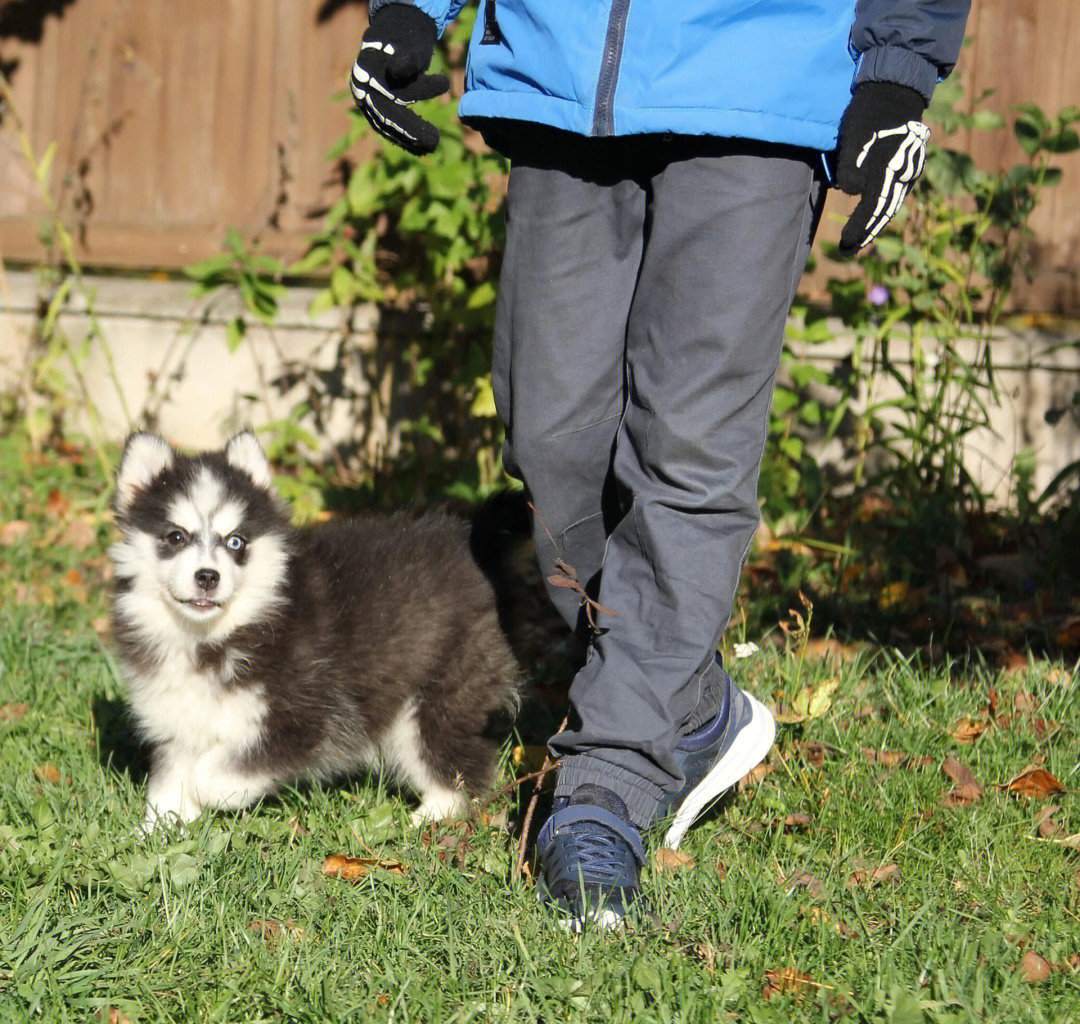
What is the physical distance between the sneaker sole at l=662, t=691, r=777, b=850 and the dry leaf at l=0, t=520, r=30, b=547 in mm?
3278

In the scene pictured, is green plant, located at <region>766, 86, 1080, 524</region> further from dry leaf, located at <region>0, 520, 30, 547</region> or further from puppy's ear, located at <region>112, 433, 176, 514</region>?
dry leaf, located at <region>0, 520, 30, 547</region>

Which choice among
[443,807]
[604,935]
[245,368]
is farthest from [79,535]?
[604,935]

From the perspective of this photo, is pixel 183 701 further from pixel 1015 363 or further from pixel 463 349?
pixel 1015 363

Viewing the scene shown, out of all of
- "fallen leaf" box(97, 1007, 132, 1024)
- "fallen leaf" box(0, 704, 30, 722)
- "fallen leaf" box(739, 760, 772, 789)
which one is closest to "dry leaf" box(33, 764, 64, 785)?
"fallen leaf" box(0, 704, 30, 722)

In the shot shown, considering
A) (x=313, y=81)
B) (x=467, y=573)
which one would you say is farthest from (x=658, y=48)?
(x=313, y=81)

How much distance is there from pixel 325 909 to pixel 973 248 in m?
3.42

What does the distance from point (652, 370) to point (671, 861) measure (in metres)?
1.05

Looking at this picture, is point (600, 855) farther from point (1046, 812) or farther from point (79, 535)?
point (79, 535)

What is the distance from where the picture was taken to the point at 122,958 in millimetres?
2277

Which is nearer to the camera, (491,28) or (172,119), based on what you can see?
(491,28)

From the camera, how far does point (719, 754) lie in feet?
9.23

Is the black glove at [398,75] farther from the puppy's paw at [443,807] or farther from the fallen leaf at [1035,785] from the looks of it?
the fallen leaf at [1035,785]

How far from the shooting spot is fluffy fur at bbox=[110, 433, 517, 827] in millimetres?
3074

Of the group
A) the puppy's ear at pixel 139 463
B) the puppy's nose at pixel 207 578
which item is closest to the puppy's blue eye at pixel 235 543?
the puppy's nose at pixel 207 578
